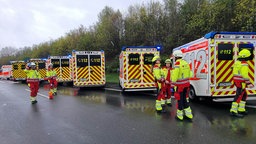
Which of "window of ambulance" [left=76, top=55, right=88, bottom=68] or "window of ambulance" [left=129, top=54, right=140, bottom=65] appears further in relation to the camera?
"window of ambulance" [left=76, top=55, right=88, bottom=68]

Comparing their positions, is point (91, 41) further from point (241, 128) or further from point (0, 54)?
point (0, 54)

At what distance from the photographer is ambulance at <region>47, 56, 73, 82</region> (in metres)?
20.4

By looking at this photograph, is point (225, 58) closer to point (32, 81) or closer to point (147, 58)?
point (147, 58)

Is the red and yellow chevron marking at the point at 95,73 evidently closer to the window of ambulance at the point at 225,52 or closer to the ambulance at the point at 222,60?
the ambulance at the point at 222,60

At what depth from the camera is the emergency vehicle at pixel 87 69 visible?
15.5 meters

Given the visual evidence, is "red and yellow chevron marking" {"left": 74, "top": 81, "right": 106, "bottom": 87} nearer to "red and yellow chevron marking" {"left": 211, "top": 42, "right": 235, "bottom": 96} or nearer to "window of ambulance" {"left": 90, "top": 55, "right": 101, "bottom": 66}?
"window of ambulance" {"left": 90, "top": 55, "right": 101, "bottom": 66}

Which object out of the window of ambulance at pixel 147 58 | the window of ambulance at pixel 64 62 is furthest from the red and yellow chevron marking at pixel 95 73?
the window of ambulance at pixel 64 62

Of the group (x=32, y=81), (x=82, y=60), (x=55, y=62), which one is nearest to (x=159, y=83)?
(x=32, y=81)

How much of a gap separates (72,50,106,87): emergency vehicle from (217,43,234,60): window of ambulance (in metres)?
9.29

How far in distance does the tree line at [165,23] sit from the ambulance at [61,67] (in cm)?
1024

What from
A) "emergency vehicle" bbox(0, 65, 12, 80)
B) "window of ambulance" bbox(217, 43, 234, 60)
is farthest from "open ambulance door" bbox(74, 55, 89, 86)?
"emergency vehicle" bbox(0, 65, 12, 80)

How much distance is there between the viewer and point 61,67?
20.6 meters

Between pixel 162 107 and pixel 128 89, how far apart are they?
4.42 m

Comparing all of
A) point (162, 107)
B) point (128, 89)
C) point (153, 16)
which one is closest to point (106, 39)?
point (153, 16)
